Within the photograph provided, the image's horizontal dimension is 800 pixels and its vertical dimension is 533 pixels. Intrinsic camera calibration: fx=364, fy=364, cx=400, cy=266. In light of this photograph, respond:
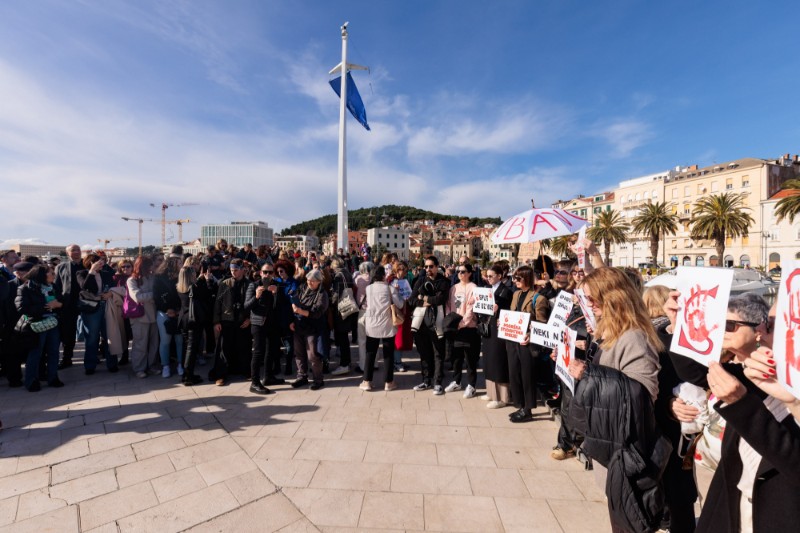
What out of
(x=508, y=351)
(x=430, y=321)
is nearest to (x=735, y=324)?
(x=508, y=351)

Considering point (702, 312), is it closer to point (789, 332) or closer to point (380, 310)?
point (789, 332)

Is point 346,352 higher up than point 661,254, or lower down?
lower down

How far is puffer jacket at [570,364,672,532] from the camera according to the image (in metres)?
2.08

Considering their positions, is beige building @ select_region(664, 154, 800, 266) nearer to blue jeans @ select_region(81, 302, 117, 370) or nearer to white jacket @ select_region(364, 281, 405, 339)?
white jacket @ select_region(364, 281, 405, 339)

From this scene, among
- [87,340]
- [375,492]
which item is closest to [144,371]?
[87,340]

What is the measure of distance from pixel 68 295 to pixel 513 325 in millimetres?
7860

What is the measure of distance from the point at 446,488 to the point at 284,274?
15.1ft

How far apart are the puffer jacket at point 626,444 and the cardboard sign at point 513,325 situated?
8.22 ft

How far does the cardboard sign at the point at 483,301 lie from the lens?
5.36 metres

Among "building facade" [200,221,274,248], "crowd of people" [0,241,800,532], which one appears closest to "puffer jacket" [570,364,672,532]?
"crowd of people" [0,241,800,532]

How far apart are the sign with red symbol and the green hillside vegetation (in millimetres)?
151976

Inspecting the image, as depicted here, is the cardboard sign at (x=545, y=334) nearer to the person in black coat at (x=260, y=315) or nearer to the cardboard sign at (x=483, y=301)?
the cardboard sign at (x=483, y=301)

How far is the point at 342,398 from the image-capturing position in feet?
18.2

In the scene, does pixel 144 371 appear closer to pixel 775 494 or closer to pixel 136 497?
pixel 136 497
